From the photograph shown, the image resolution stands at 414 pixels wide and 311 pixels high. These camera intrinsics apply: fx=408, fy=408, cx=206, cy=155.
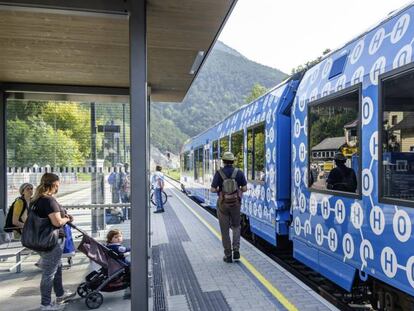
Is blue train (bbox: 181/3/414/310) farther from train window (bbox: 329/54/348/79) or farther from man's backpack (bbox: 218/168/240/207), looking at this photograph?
man's backpack (bbox: 218/168/240/207)

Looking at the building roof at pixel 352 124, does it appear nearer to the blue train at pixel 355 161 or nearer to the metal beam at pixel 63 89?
the blue train at pixel 355 161

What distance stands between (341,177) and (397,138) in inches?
40.8

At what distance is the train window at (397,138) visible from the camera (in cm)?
341

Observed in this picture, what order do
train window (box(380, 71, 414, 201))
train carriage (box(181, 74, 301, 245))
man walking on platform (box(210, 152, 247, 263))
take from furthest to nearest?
train carriage (box(181, 74, 301, 245)) < man walking on platform (box(210, 152, 247, 263)) < train window (box(380, 71, 414, 201))

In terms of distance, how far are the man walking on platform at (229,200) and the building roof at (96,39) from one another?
1818 millimetres

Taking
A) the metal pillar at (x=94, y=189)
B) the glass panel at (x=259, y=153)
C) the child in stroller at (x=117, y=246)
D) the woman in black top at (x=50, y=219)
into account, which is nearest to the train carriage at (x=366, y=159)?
the glass panel at (x=259, y=153)

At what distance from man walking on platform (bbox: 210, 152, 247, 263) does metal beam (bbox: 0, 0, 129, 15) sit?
11.0 feet

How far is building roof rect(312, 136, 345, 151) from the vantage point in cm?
464

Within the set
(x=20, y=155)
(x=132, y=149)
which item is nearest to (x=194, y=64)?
(x=132, y=149)

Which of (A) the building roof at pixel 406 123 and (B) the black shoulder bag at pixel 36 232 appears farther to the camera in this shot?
(B) the black shoulder bag at pixel 36 232

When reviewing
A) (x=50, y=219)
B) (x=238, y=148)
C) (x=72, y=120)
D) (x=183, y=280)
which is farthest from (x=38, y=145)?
(x=238, y=148)

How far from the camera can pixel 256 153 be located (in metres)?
8.05

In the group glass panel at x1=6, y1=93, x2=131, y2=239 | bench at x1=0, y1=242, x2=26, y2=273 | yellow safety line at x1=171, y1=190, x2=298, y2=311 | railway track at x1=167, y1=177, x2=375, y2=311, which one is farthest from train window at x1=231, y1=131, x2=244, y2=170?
bench at x1=0, y1=242, x2=26, y2=273

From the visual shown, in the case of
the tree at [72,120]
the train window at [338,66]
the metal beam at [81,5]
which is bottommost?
the tree at [72,120]
